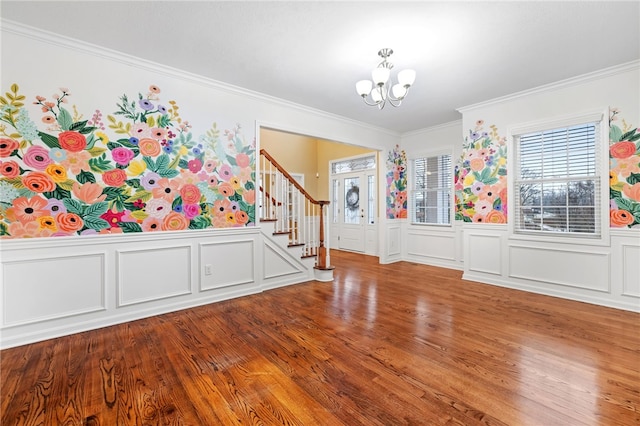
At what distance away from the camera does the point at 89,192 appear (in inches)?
112

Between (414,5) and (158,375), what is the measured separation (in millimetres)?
3359

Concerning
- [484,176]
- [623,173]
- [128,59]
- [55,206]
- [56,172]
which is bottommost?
[55,206]

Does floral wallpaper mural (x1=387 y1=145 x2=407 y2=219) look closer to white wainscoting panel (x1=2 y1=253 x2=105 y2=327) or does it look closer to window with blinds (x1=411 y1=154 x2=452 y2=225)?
window with blinds (x1=411 y1=154 x2=452 y2=225)

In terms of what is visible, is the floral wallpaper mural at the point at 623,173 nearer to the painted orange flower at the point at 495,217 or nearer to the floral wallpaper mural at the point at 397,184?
the painted orange flower at the point at 495,217

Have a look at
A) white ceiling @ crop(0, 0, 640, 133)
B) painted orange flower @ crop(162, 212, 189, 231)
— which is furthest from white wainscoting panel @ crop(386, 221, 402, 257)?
painted orange flower @ crop(162, 212, 189, 231)

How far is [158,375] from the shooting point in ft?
6.73

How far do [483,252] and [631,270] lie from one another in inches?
62.5

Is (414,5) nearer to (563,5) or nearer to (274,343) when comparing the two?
(563,5)

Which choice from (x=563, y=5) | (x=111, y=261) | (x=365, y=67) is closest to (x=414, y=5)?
(x=365, y=67)

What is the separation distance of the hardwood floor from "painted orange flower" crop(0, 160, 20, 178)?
151 centimetres

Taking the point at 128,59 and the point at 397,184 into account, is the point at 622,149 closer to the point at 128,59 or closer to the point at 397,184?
the point at 397,184

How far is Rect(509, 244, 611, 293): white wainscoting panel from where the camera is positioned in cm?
Answer: 351

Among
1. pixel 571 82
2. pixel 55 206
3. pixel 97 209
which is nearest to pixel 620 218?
pixel 571 82

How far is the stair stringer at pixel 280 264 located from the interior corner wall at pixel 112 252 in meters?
0.03
